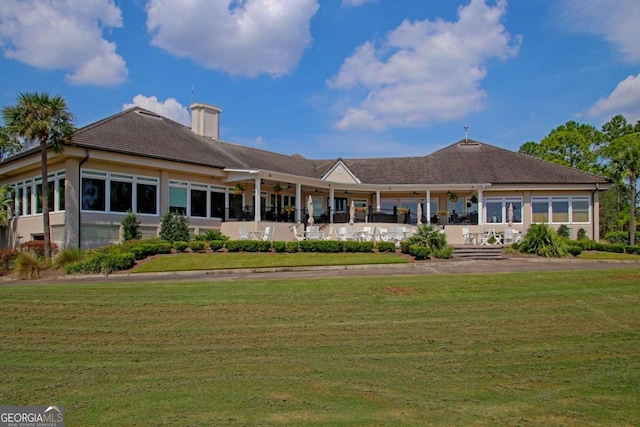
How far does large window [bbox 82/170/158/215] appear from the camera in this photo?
21.9 meters

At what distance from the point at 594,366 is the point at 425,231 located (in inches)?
546

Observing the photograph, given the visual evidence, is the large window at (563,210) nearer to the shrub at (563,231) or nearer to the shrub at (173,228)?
the shrub at (563,231)

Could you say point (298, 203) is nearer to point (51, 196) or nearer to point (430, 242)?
point (430, 242)

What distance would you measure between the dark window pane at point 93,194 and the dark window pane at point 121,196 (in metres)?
0.45

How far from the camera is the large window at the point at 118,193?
71.8 ft

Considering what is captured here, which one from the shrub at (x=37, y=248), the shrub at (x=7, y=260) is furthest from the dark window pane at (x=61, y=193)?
the shrub at (x=7, y=260)

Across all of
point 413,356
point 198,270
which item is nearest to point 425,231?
point 198,270

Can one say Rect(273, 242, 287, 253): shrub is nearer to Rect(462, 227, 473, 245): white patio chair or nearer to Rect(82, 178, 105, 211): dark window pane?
Rect(82, 178, 105, 211): dark window pane

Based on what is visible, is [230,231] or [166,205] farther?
[230,231]

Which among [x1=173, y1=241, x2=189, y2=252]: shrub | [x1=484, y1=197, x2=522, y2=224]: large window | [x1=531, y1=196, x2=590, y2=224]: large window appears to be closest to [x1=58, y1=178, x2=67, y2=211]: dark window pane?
[x1=173, y1=241, x2=189, y2=252]: shrub

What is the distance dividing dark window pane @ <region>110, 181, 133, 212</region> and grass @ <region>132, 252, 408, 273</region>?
17.9ft

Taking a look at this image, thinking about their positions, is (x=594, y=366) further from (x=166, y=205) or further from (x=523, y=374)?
(x=166, y=205)

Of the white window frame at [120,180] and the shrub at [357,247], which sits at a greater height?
the white window frame at [120,180]

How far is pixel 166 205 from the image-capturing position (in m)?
24.4
